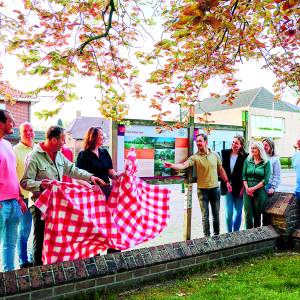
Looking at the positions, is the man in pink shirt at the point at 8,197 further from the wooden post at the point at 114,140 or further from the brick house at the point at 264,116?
A: the brick house at the point at 264,116

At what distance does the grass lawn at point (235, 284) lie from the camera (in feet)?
14.5

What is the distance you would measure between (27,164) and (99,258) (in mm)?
1415

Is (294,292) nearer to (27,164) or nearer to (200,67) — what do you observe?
(27,164)

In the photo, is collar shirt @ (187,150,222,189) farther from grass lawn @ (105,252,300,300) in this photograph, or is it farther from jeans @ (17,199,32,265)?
jeans @ (17,199,32,265)

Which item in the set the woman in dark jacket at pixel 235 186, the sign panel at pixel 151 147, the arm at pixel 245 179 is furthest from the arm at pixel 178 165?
the arm at pixel 245 179

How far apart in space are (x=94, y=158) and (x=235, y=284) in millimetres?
2609

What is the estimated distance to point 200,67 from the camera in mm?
7043

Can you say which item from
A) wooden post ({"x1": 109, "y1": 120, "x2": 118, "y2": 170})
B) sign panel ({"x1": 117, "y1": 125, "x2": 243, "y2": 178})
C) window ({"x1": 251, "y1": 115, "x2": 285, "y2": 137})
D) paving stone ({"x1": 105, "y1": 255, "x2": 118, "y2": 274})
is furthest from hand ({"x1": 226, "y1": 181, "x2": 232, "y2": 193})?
window ({"x1": 251, "y1": 115, "x2": 285, "y2": 137})

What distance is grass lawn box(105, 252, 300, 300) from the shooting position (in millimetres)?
4426

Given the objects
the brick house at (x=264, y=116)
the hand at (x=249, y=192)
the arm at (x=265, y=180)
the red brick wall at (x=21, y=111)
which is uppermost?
the brick house at (x=264, y=116)

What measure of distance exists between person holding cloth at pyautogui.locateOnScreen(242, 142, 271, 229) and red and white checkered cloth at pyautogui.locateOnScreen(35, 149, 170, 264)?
234cm

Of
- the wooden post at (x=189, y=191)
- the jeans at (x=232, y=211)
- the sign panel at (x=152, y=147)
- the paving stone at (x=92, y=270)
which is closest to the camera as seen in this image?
the paving stone at (x=92, y=270)

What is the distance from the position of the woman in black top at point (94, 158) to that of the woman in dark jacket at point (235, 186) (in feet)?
8.43

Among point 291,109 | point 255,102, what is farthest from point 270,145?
point 291,109
